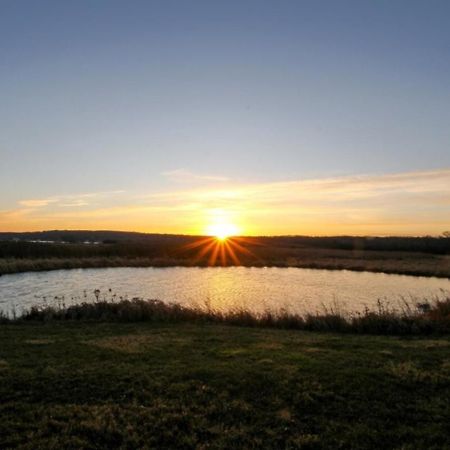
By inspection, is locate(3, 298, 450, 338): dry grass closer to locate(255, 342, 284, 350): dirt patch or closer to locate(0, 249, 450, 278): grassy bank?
locate(255, 342, 284, 350): dirt patch

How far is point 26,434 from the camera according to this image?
6.56 metres

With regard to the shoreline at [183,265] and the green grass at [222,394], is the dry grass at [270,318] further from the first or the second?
the shoreline at [183,265]

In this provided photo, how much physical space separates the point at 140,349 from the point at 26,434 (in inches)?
224

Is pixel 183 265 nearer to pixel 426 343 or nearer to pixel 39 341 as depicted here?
pixel 39 341

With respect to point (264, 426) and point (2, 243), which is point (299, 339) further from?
point (2, 243)

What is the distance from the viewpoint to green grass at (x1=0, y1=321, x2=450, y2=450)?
21.9 feet

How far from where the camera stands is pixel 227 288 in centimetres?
3653

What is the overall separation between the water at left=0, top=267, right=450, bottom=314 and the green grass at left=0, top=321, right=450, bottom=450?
1162cm

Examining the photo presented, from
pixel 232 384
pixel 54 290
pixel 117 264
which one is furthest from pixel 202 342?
pixel 117 264

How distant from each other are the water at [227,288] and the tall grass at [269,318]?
3.53m

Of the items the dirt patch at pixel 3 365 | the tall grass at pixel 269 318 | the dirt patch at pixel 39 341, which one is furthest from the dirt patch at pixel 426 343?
the dirt patch at pixel 3 365

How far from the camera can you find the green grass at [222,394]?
6.67m

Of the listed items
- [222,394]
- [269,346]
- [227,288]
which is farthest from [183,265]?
[222,394]

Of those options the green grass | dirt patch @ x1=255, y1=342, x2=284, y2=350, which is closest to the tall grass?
the green grass
